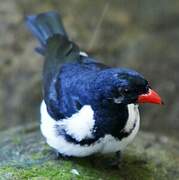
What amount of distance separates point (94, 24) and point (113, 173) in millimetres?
3079

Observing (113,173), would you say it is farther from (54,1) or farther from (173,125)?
(54,1)

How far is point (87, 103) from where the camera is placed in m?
3.74

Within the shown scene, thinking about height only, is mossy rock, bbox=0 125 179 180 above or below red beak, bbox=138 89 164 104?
below

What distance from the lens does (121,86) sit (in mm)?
3566

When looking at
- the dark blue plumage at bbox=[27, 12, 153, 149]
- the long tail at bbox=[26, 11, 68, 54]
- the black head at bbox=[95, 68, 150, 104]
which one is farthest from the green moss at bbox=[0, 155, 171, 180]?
the long tail at bbox=[26, 11, 68, 54]

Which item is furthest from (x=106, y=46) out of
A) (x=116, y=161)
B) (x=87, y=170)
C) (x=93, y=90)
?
(x=93, y=90)

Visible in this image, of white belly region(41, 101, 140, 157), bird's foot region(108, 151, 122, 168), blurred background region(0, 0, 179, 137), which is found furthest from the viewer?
blurred background region(0, 0, 179, 137)

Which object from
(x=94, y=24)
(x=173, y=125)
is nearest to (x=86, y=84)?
(x=173, y=125)

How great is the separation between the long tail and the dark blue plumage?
0.55 metres

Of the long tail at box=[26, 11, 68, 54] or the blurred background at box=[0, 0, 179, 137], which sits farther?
the blurred background at box=[0, 0, 179, 137]

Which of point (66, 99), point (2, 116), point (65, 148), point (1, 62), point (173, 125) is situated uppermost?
point (66, 99)

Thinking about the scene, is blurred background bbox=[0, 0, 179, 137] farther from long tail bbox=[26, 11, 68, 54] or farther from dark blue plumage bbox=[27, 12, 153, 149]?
dark blue plumage bbox=[27, 12, 153, 149]

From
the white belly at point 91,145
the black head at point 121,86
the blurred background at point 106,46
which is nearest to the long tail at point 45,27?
the blurred background at point 106,46

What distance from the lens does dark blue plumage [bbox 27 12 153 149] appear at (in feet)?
11.8
